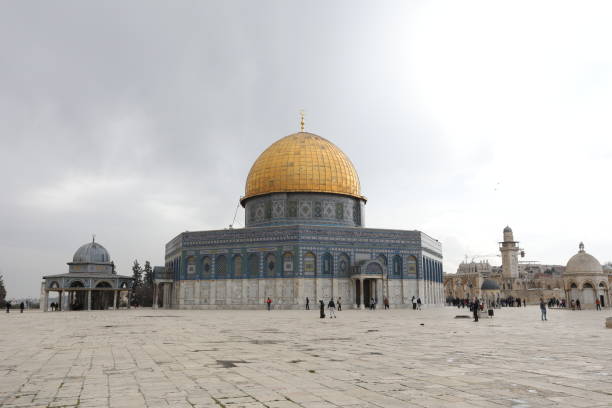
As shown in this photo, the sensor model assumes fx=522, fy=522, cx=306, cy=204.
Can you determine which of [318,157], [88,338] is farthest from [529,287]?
[88,338]

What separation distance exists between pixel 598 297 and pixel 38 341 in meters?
39.1

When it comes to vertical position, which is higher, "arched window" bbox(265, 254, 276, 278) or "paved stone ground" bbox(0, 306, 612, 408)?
"arched window" bbox(265, 254, 276, 278)

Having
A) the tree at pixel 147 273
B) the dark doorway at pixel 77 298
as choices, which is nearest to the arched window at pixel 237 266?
the dark doorway at pixel 77 298

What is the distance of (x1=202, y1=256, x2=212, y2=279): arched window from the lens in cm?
4247

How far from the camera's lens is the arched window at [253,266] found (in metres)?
41.0

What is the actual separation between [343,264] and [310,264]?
2739 millimetres

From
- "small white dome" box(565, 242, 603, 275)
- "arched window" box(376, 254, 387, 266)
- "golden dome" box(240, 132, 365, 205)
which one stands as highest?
"golden dome" box(240, 132, 365, 205)

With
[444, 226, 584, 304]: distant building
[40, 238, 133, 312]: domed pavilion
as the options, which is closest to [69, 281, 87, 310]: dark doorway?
[40, 238, 133, 312]: domed pavilion

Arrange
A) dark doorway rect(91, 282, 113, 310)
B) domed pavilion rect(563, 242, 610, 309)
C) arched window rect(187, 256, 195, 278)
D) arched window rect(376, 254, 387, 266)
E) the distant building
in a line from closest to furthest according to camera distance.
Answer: domed pavilion rect(563, 242, 610, 309) < arched window rect(376, 254, 387, 266) < arched window rect(187, 256, 195, 278) < dark doorway rect(91, 282, 113, 310) < the distant building

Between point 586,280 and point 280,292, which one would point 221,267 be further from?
point 586,280

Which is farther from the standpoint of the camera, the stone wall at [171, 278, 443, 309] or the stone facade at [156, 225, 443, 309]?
the stone facade at [156, 225, 443, 309]

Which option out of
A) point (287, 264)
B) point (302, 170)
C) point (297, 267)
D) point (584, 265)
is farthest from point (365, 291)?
point (584, 265)

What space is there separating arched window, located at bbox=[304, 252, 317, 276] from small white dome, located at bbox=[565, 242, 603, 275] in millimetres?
19933

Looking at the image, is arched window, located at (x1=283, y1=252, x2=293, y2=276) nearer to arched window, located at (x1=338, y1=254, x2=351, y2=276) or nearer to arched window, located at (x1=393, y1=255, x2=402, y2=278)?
arched window, located at (x1=338, y1=254, x2=351, y2=276)
